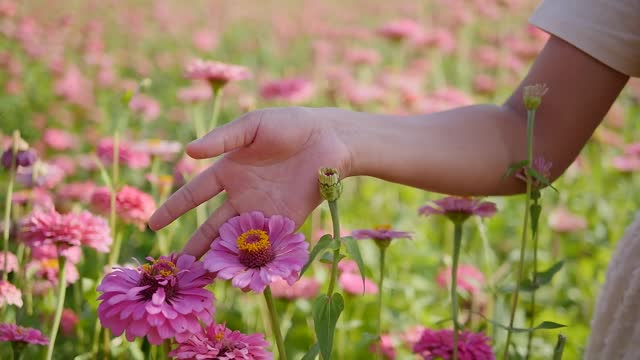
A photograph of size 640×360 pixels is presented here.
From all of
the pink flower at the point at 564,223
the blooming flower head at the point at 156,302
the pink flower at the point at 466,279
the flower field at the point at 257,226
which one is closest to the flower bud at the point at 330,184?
the flower field at the point at 257,226

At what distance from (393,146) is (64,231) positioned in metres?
0.31

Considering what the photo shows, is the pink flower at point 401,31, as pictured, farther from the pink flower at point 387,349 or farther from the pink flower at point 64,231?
the pink flower at point 64,231

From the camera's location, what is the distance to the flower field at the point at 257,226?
0.54 meters

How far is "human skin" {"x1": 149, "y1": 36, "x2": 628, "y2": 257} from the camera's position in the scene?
2.05ft

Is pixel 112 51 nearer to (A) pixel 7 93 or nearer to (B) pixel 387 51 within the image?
(A) pixel 7 93

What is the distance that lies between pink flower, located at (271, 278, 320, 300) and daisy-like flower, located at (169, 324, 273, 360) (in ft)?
1.38

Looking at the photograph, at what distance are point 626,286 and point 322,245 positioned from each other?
273 mm

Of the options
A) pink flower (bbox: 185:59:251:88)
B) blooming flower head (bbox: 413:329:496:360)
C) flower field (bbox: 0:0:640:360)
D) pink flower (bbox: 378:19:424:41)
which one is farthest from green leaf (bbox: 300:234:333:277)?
pink flower (bbox: 378:19:424:41)

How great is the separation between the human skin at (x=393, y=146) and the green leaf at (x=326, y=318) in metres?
0.12

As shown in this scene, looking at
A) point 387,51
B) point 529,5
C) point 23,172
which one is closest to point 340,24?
point 387,51

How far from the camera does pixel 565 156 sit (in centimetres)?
80

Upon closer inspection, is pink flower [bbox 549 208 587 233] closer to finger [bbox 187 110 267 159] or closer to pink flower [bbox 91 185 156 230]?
pink flower [bbox 91 185 156 230]

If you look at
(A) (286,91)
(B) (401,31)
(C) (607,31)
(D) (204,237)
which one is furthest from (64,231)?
(B) (401,31)

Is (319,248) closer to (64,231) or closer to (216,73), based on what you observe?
(64,231)
